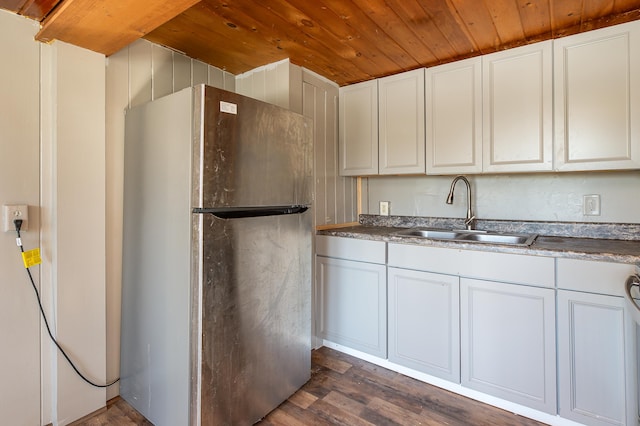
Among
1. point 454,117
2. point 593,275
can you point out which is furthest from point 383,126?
point 593,275

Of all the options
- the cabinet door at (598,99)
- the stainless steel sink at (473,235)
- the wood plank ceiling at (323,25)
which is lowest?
the stainless steel sink at (473,235)

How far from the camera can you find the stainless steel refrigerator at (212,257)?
1.34 meters

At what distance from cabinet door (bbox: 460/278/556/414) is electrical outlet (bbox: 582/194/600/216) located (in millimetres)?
771

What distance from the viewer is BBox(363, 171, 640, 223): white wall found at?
188 centimetres

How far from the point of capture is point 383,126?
2.41m

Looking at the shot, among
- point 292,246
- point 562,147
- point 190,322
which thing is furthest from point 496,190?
point 190,322

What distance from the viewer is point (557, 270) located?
1.52 m

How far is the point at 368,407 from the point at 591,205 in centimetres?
177

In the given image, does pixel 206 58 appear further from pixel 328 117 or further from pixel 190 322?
pixel 190 322

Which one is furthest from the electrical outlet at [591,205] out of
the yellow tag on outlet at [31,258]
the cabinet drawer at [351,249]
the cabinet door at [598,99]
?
the yellow tag on outlet at [31,258]

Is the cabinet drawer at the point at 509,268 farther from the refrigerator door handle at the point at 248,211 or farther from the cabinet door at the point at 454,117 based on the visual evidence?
the refrigerator door handle at the point at 248,211

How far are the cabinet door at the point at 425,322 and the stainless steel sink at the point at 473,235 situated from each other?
280 millimetres

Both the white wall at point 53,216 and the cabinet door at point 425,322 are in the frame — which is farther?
the cabinet door at point 425,322

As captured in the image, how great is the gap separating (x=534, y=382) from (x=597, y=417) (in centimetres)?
25
